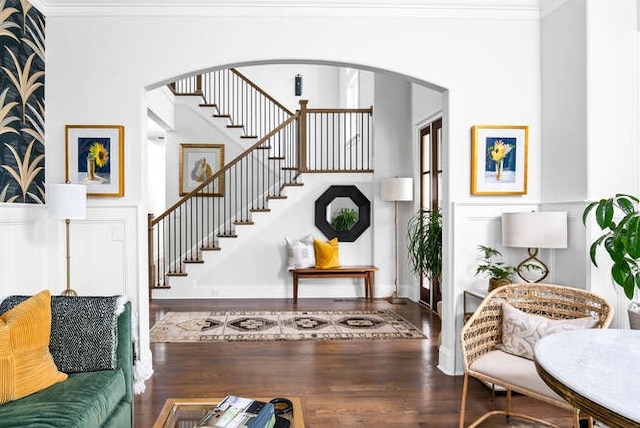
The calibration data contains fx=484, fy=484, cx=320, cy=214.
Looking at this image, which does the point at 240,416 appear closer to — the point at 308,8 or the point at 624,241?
the point at 624,241

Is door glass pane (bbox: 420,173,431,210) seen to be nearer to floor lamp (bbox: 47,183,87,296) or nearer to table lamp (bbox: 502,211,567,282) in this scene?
table lamp (bbox: 502,211,567,282)

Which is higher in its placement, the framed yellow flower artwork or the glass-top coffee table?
the framed yellow flower artwork

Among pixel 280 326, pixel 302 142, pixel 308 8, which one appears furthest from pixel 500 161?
pixel 302 142

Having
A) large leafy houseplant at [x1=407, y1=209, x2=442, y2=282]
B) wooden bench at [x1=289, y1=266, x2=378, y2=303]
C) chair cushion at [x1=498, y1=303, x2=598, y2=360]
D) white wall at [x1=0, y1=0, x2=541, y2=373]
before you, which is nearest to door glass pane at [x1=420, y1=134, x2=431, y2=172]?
large leafy houseplant at [x1=407, y1=209, x2=442, y2=282]

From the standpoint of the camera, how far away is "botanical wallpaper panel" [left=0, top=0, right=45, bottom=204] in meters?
3.16

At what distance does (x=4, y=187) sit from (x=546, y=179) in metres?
3.91

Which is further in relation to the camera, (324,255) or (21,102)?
(324,255)

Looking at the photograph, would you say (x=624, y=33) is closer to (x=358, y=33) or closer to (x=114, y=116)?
(x=358, y=33)

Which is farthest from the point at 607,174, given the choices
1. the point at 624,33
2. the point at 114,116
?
the point at 114,116

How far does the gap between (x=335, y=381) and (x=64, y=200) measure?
2.34 m

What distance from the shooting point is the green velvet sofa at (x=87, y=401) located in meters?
1.91

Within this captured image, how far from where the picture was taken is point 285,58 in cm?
387

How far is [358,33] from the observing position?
3877 millimetres

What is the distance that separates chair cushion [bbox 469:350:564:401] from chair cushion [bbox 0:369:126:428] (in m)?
1.87
